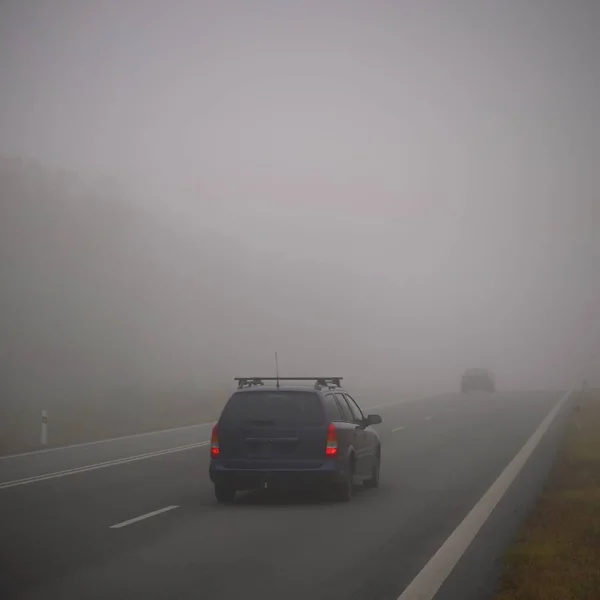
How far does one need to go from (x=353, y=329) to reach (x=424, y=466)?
106699 millimetres

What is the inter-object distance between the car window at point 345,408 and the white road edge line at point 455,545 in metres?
2.18

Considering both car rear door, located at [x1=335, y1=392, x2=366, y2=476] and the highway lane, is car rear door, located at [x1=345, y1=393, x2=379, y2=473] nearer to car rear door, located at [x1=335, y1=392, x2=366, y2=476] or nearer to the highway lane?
car rear door, located at [x1=335, y1=392, x2=366, y2=476]

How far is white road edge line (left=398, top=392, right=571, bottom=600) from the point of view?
25.2ft

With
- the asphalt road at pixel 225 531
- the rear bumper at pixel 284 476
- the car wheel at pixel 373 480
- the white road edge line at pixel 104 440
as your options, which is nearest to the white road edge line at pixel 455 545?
the asphalt road at pixel 225 531

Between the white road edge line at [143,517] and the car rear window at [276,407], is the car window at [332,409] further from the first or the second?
the white road edge line at [143,517]

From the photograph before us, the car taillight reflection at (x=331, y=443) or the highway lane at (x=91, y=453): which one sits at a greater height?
the car taillight reflection at (x=331, y=443)

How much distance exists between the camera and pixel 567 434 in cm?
2605

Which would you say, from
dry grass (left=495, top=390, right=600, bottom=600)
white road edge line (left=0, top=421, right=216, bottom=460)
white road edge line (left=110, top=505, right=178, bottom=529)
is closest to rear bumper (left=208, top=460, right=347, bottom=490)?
white road edge line (left=110, top=505, right=178, bottom=529)

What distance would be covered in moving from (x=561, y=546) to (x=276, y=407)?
4873 millimetres

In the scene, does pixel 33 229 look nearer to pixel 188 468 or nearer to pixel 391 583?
pixel 188 468

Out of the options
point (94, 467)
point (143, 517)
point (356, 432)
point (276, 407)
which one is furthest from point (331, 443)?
A: point (94, 467)

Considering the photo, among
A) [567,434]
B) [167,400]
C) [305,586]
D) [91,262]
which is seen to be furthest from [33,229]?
[305,586]

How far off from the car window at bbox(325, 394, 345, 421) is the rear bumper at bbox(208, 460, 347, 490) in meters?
0.68

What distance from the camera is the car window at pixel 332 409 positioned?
44.0ft
